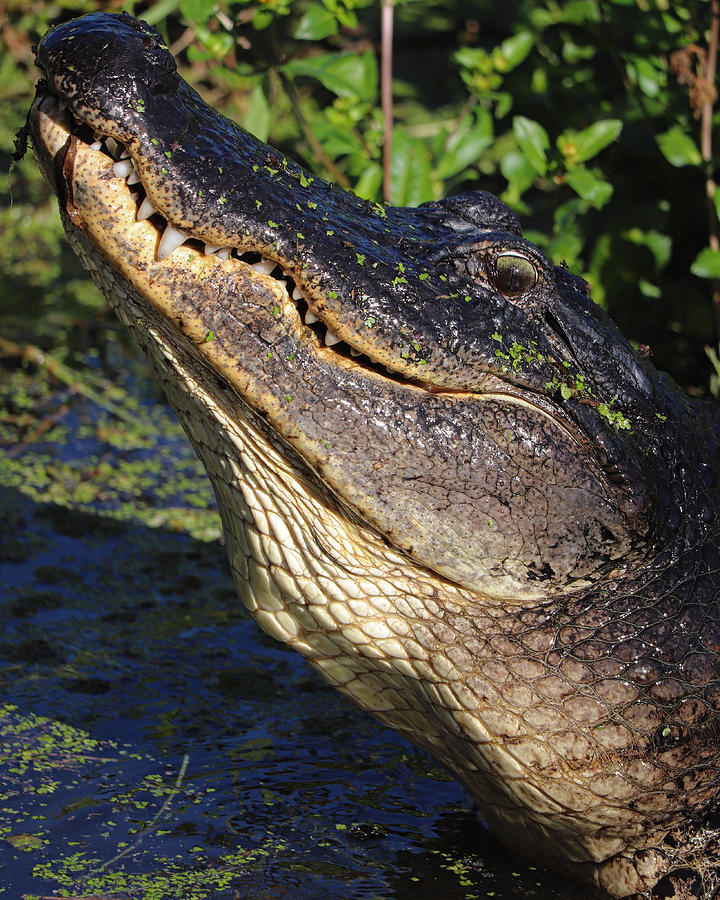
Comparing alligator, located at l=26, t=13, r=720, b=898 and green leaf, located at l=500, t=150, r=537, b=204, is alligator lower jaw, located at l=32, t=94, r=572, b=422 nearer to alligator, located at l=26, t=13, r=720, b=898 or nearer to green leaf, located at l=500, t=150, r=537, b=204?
alligator, located at l=26, t=13, r=720, b=898

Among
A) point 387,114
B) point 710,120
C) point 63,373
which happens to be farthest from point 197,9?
point 710,120

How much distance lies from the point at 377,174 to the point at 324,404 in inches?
94.2

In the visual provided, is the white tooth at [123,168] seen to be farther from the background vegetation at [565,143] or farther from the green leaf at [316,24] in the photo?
the green leaf at [316,24]

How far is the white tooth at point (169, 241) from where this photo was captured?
6.05ft

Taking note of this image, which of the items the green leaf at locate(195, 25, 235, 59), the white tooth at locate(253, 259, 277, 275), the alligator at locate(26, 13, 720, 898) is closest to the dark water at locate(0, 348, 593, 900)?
the alligator at locate(26, 13, 720, 898)

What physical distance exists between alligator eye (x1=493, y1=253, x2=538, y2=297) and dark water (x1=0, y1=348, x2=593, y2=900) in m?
1.21

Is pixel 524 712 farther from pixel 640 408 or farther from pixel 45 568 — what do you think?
pixel 45 568

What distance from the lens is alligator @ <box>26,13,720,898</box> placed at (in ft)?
6.13

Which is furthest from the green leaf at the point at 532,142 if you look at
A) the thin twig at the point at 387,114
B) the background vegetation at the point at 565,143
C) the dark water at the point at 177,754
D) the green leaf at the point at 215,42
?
the dark water at the point at 177,754

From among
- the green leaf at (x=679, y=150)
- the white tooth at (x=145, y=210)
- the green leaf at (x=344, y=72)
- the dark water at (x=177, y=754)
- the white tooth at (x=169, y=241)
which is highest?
the green leaf at (x=344, y=72)

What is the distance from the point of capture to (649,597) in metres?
2.22

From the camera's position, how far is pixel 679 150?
408 cm

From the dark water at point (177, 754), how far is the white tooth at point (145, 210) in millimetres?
1252

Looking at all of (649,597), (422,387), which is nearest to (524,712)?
(649,597)
